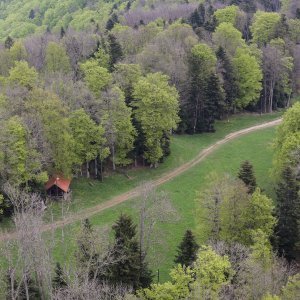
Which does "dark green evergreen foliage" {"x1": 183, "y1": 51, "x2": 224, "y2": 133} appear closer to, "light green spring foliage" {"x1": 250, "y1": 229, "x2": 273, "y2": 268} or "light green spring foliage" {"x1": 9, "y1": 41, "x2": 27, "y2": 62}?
"light green spring foliage" {"x1": 9, "y1": 41, "x2": 27, "y2": 62}

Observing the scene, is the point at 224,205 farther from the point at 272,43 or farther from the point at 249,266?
the point at 272,43

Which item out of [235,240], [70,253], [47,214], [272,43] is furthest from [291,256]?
[272,43]

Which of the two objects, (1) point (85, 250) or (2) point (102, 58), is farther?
(2) point (102, 58)

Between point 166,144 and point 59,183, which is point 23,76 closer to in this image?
point 59,183

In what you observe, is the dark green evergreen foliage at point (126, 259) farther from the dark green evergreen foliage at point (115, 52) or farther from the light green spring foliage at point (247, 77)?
the light green spring foliage at point (247, 77)

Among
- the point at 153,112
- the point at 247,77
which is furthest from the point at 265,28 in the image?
the point at 153,112

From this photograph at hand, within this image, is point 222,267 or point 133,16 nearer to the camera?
point 222,267
